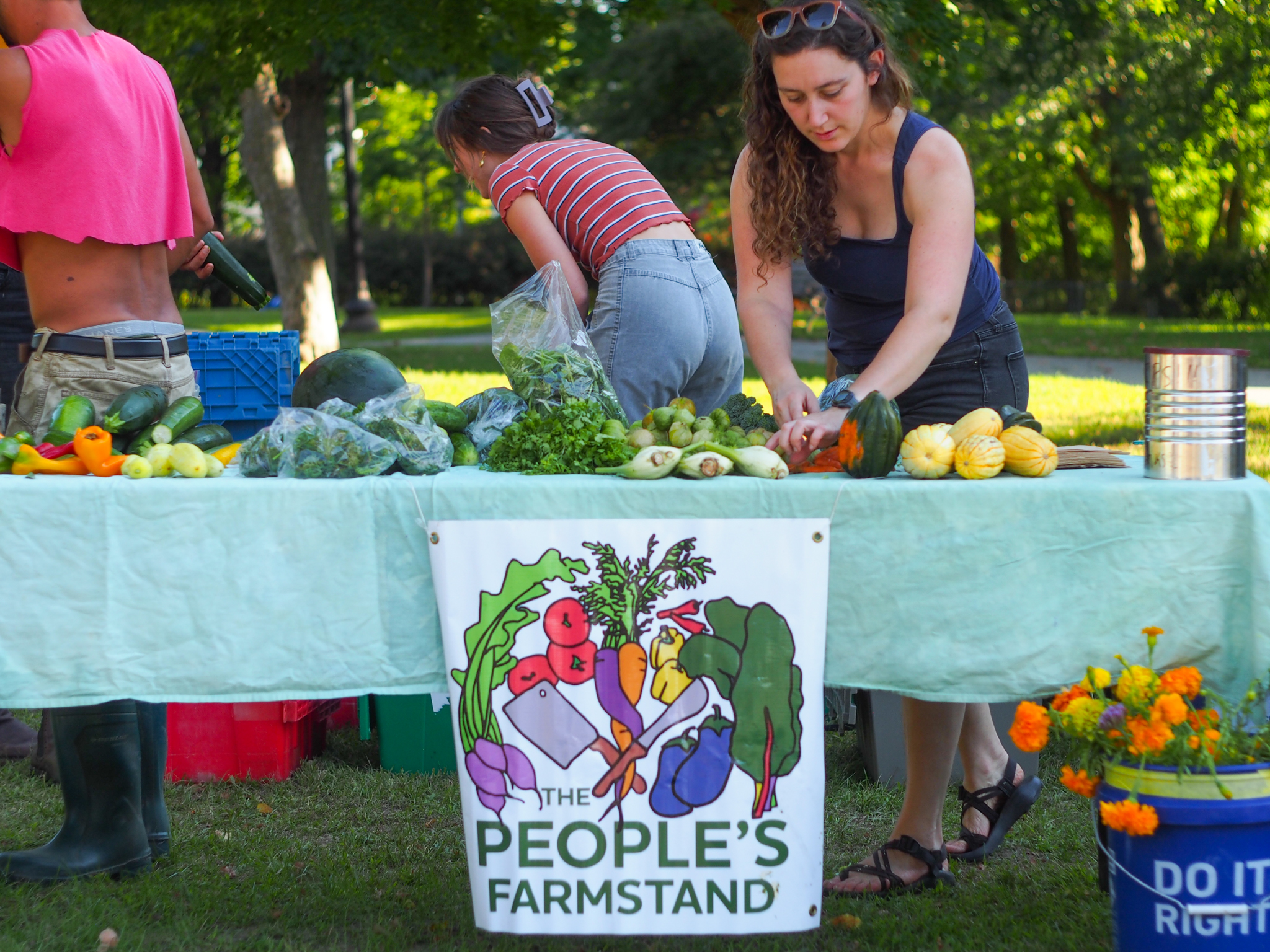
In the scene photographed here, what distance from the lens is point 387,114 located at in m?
34.2

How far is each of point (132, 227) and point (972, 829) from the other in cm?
280

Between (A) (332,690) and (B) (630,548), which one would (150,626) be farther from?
(B) (630,548)

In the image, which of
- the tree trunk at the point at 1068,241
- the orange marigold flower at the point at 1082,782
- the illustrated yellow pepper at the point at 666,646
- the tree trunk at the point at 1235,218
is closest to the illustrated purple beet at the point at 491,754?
the illustrated yellow pepper at the point at 666,646

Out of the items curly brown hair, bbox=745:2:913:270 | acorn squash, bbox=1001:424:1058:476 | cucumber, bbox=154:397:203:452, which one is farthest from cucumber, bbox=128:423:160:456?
acorn squash, bbox=1001:424:1058:476

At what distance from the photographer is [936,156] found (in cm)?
271

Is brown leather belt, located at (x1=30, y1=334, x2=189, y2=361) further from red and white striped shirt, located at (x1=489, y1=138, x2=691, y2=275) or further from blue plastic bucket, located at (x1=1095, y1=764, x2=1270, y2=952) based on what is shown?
blue plastic bucket, located at (x1=1095, y1=764, x2=1270, y2=952)

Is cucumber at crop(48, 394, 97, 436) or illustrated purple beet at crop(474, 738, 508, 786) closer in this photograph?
illustrated purple beet at crop(474, 738, 508, 786)

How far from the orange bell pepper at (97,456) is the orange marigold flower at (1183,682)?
7.12 ft

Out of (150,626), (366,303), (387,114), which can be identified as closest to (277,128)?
(366,303)

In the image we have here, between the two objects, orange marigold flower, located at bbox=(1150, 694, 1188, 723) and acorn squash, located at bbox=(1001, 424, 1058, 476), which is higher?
acorn squash, located at bbox=(1001, 424, 1058, 476)

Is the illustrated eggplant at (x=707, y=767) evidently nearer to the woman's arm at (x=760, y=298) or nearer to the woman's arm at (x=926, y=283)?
the woman's arm at (x=926, y=283)

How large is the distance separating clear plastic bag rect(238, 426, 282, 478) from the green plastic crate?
1.51 metres

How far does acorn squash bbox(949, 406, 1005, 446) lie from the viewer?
8.00ft

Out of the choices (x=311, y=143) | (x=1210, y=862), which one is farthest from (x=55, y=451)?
(x=311, y=143)
